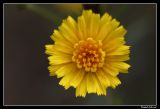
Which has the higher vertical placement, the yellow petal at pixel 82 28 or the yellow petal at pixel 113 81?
the yellow petal at pixel 82 28

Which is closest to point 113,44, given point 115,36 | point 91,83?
point 115,36

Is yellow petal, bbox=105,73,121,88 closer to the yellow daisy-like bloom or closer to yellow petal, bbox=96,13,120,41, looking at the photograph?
the yellow daisy-like bloom

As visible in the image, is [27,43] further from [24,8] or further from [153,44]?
[153,44]

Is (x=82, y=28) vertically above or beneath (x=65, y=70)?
above

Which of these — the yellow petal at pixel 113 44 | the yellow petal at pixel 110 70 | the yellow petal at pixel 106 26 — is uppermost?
the yellow petal at pixel 106 26

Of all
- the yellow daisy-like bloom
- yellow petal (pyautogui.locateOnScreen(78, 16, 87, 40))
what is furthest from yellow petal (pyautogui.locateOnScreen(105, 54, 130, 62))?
yellow petal (pyautogui.locateOnScreen(78, 16, 87, 40))

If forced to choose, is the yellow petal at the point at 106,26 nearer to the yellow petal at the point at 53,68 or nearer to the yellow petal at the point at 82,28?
the yellow petal at the point at 82,28

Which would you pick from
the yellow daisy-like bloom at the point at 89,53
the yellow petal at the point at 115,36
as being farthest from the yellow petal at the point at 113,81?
the yellow petal at the point at 115,36

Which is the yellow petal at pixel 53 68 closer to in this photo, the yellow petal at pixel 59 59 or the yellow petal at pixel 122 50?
the yellow petal at pixel 59 59

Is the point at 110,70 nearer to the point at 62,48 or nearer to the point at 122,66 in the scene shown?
the point at 122,66
